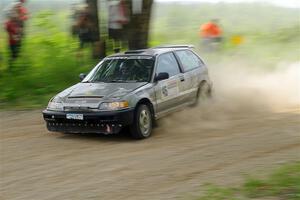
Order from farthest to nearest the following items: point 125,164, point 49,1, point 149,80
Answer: point 49,1 → point 149,80 → point 125,164

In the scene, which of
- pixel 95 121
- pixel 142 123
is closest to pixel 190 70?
pixel 142 123

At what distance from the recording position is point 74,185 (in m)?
7.17

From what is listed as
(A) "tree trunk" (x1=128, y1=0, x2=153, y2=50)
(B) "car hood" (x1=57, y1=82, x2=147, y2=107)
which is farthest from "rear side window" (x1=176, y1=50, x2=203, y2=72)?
(A) "tree trunk" (x1=128, y1=0, x2=153, y2=50)

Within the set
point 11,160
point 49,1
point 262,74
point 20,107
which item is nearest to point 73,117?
point 11,160

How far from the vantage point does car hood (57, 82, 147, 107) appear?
984 centimetres

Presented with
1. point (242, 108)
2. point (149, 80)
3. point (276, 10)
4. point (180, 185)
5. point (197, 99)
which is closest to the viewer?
point (180, 185)

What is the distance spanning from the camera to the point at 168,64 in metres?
11.4

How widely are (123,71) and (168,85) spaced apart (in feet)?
3.04

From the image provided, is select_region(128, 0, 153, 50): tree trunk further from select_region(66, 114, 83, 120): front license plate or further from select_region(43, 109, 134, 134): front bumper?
select_region(66, 114, 83, 120): front license plate

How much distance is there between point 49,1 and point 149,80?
45.0ft

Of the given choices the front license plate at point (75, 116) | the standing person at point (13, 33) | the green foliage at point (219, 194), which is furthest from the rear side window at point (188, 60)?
the standing person at point (13, 33)

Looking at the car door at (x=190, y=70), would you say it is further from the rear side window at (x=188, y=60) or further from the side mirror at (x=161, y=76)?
the side mirror at (x=161, y=76)

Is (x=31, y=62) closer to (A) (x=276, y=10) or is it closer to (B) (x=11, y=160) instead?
(B) (x=11, y=160)

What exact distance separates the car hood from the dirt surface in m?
0.71
